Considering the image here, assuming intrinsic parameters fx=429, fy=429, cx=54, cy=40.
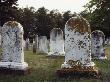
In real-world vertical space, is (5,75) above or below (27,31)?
below

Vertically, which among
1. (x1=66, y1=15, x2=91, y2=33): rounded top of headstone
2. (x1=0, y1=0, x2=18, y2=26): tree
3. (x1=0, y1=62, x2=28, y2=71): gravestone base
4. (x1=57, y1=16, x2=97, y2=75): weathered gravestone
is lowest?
(x1=0, y1=62, x2=28, y2=71): gravestone base

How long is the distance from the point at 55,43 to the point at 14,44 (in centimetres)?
953

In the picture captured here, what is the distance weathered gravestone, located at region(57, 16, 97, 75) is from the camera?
50.3 ft

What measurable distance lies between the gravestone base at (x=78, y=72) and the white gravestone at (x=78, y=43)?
15cm

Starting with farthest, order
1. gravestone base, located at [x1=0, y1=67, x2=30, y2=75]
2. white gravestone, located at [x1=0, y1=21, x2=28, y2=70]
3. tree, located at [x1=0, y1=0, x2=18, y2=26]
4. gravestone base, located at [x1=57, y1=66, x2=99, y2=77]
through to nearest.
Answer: tree, located at [x1=0, y1=0, x2=18, y2=26] < white gravestone, located at [x1=0, y1=21, x2=28, y2=70] < gravestone base, located at [x1=0, y1=67, x2=30, y2=75] < gravestone base, located at [x1=57, y1=66, x2=99, y2=77]

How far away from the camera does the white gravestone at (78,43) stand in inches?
605

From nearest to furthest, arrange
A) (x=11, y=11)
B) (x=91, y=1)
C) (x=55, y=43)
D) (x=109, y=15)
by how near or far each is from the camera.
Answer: (x=55, y=43)
(x=109, y=15)
(x=91, y=1)
(x=11, y=11)

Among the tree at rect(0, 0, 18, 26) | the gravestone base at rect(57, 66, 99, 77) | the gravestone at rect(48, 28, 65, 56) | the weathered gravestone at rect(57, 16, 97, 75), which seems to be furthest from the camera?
the tree at rect(0, 0, 18, 26)

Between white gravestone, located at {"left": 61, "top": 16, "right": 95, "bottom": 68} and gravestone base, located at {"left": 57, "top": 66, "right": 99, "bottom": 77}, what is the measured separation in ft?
0.48

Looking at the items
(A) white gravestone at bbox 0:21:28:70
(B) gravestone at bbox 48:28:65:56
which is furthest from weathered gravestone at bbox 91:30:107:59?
(A) white gravestone at bbox 0:21:28:70

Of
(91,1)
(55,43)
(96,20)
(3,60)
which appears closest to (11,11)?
(91,1)

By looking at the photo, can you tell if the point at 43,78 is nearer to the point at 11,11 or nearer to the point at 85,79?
the point at 85,79

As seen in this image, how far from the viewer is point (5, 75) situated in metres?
15.5

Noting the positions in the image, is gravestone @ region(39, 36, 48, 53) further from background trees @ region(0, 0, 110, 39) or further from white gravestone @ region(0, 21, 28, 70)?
background trees @ region(0, 0, 110, 39)
